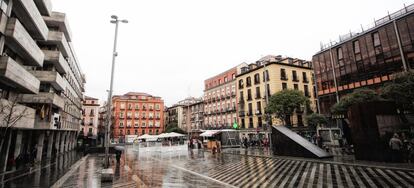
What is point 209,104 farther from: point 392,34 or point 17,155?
point 17,155

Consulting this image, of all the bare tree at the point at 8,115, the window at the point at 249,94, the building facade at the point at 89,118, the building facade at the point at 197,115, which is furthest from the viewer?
the building facade at the point at 89,118

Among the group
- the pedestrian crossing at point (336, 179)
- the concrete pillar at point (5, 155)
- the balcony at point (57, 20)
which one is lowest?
the pedestrian crossing at point (336, 179)

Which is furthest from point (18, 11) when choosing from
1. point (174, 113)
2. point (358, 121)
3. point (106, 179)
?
point (174, 113)

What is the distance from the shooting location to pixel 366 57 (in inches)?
1304

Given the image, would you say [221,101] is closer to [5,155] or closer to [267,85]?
[267,85]

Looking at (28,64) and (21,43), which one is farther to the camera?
(28,64)

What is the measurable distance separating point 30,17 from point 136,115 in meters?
68.6

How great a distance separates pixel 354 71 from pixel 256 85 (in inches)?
775

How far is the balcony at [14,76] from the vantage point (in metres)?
14.2

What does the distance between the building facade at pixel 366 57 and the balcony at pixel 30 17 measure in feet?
119

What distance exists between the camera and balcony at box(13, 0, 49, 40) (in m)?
16.7

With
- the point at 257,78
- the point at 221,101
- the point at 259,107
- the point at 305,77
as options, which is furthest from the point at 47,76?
the point at 305,77

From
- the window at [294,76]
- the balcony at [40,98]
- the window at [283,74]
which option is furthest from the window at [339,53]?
the balcony at [40,98]

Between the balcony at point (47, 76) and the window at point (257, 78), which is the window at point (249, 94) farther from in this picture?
the balcony at point (47, 76)
